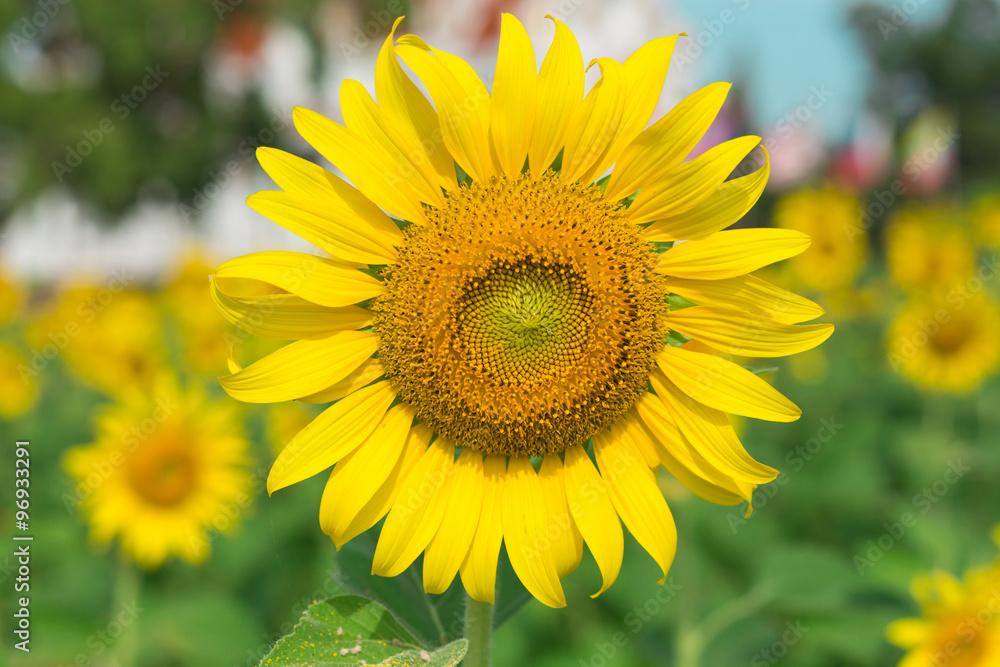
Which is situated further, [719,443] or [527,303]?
[527,303]

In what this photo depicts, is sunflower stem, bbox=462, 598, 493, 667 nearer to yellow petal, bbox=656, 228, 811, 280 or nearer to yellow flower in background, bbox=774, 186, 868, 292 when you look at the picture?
Result: yellow petal, bbox=656, 228, 811, 280

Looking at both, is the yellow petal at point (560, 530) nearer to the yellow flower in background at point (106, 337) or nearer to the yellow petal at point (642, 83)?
the yellow petal at point (642, 83)

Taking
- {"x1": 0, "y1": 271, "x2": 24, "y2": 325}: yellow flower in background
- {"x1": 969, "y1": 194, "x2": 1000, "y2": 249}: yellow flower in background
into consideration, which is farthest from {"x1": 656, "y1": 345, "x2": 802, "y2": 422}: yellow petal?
{"x1": 0, "y1": 271, "x2": 24, "y2": 325}: yellow flower in background

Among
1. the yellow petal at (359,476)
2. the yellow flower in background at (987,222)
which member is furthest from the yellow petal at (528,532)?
the yellow flower in background at (987,222)

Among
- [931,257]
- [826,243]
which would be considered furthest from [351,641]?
[826,243]

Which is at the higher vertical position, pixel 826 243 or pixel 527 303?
pixel 527 303

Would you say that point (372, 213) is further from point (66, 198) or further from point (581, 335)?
point (66, 198)

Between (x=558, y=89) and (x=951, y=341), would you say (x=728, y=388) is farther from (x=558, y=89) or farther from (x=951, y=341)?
(x=951, y=341)
